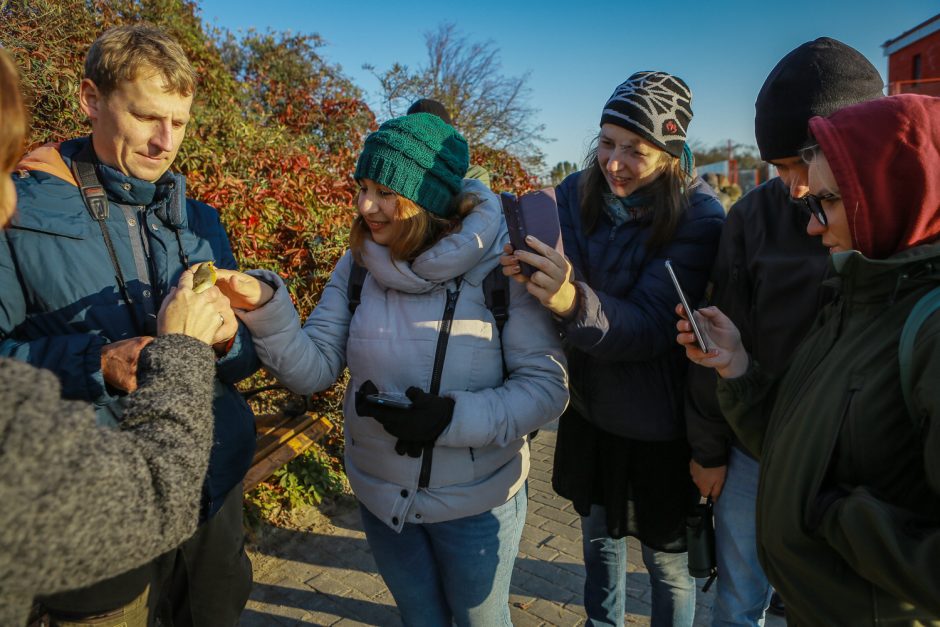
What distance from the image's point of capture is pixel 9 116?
41.3 inches

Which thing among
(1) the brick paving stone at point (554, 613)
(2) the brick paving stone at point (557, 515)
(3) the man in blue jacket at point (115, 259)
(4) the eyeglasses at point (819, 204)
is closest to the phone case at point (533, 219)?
(4) the eyeglasses at point (819, 204)

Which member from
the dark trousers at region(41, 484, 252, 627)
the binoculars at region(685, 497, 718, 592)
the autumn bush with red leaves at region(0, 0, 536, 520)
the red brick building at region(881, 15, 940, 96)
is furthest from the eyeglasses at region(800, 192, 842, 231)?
the red brick building at region(881, 15, 940, 96)

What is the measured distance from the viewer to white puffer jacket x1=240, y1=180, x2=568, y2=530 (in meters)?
1.94

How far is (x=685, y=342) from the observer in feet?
5.96

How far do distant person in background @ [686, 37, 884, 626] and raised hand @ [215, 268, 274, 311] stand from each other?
57.9 inches

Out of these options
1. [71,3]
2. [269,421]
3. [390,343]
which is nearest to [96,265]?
[390,343]

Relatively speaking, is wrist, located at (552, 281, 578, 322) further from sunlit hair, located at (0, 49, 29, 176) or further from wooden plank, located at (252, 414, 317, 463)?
wooden plank, located at (252, 414, 317, 463)

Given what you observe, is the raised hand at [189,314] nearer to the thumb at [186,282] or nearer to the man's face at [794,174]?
the thumb at [186,282]

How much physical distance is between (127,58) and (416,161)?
893 mm

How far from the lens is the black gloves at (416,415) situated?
1799mm

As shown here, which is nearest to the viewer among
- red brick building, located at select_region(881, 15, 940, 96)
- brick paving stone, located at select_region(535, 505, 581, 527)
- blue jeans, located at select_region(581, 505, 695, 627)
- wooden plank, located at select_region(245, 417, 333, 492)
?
blue jeans, located at select_region(581, 505, 695, 627)

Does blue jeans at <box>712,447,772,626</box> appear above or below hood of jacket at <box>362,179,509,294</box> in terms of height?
below

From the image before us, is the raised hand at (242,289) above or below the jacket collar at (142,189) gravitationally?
below

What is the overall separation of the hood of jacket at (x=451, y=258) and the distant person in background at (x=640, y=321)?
318 millimetres
